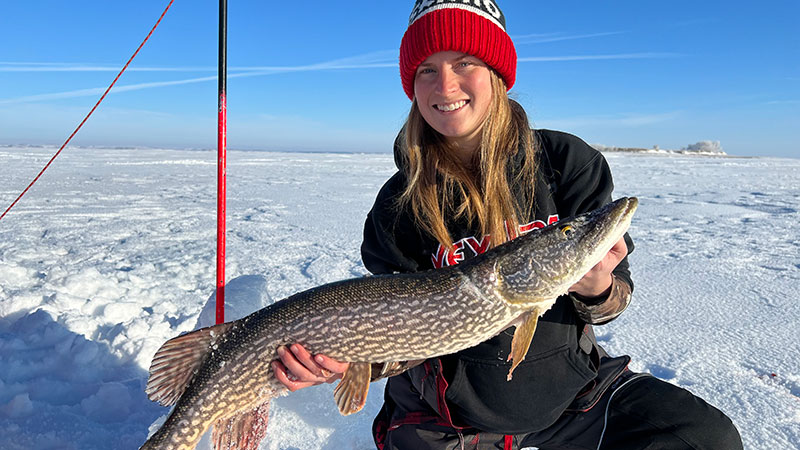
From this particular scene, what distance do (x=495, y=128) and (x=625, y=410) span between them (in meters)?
1.34

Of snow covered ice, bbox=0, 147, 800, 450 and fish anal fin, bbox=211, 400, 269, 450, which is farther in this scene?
snow covered ice, bbox=0, 147, 800, 450

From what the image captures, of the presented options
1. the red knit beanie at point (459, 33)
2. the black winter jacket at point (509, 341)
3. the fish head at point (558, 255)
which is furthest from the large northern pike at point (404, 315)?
the red knit beanie at point (459, 33)

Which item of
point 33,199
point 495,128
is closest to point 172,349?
point 495,128

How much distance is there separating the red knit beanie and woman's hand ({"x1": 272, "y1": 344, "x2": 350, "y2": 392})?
1.41 m

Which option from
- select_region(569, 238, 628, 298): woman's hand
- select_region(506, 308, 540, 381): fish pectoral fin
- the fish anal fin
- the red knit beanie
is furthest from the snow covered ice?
the red knit beanie

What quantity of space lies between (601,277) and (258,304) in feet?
7.42

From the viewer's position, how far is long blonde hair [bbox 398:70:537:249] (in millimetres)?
2182

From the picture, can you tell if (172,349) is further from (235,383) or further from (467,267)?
(467,267)

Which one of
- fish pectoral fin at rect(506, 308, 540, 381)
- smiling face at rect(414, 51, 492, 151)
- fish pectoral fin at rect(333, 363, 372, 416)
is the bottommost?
fish pectoral fin at rect(333, 363, 372, 416)

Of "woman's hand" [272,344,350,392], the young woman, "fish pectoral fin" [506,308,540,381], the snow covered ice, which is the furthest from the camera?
the snow covered ice

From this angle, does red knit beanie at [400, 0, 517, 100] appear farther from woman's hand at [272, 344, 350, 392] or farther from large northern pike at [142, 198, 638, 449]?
woman's hand at [272, 344, 350, 392]

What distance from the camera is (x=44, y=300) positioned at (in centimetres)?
384

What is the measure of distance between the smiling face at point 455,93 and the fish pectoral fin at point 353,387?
1.12 m

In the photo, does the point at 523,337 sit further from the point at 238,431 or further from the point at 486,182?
the point at 238,431
